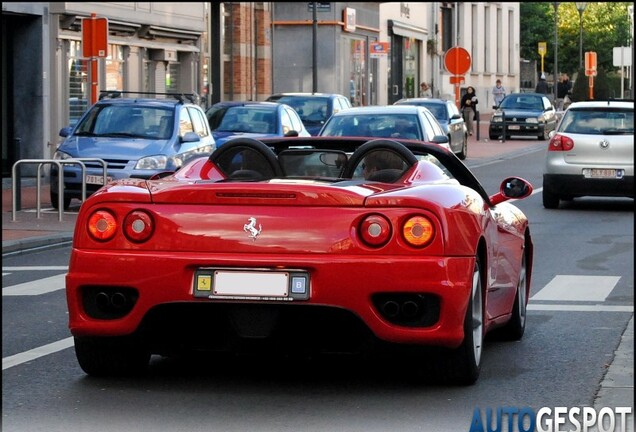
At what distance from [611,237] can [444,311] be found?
36.3ft

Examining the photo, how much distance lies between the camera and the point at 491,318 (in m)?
8.40

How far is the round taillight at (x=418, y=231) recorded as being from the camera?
23.6ft

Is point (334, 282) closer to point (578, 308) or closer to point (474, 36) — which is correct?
point (578, 308)

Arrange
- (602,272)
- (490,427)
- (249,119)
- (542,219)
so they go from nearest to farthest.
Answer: (490,427), (602,272), (542,219), (249,119)

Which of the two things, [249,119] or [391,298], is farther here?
[249,119]

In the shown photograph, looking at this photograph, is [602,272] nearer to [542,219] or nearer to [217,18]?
[542,219]

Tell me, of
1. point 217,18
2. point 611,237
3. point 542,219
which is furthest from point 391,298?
point 217,18

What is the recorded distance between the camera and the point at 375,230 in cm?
716

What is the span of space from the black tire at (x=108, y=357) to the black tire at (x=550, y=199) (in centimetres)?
1523

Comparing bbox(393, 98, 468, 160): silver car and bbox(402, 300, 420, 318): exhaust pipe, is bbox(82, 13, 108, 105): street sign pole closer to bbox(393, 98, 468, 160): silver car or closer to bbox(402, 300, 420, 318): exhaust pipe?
bbox(393, 98, 468, 160): silver car

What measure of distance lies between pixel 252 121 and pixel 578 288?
1670 centimetres

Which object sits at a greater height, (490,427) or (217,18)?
(217,18)

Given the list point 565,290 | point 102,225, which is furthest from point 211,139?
point 102,225

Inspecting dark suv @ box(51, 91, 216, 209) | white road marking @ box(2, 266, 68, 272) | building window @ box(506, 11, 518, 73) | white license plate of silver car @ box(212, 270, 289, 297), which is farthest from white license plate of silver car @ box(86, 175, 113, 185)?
building window @ box(506, 11, 518, 73)
